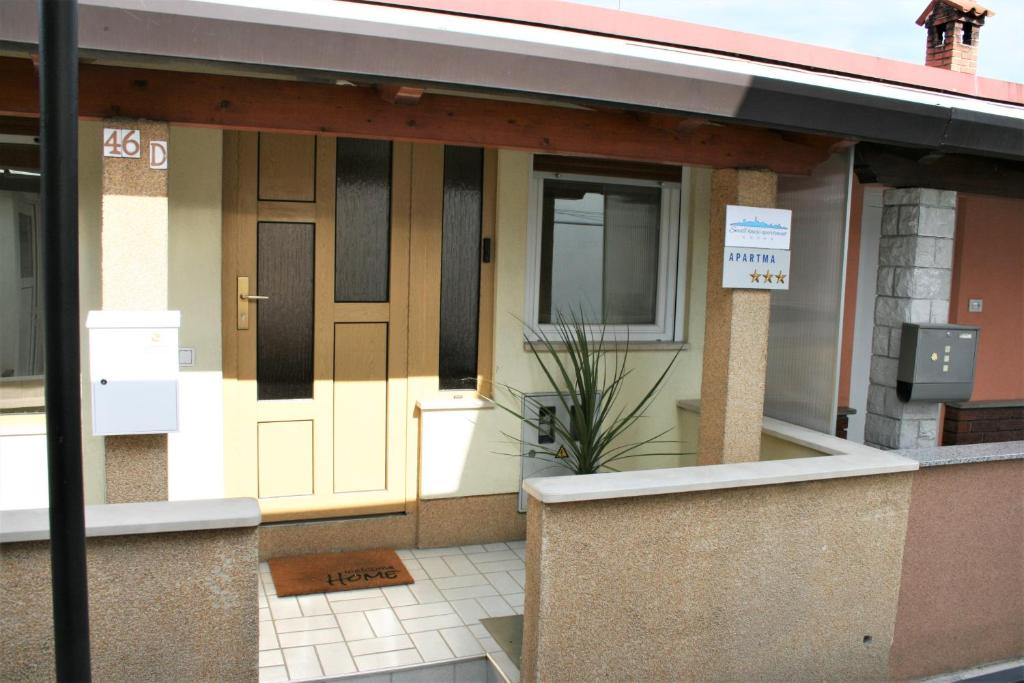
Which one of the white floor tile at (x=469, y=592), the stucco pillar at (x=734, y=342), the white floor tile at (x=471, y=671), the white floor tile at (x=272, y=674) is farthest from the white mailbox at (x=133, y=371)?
the stucco pillar at (x=734, y=342)

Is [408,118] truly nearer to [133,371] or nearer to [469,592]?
[133,371]

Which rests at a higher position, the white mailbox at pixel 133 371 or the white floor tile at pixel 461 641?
the white mailbox at pixel 133 371

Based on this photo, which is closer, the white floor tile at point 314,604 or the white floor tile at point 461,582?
the white floor tile at point 314,604

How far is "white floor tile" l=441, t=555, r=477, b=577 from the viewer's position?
4.56 meters

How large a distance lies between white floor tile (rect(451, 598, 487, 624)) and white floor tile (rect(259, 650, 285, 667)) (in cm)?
85

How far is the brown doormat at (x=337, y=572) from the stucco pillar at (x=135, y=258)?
1428mm

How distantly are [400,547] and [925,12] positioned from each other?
20.1 ft

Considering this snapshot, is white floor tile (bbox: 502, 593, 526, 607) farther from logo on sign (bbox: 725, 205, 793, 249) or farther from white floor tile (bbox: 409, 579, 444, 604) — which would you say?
logo on sign (bbox: 725, 205, 793, 249)

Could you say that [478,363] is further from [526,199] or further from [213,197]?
[213,197]

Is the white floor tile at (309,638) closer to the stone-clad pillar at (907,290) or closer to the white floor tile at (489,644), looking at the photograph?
the white floor tile at (489,644)

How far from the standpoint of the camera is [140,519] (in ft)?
8.34

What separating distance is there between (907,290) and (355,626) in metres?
3.16

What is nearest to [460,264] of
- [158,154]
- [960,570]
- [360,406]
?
[360,406]

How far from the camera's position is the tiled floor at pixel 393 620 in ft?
11.7
